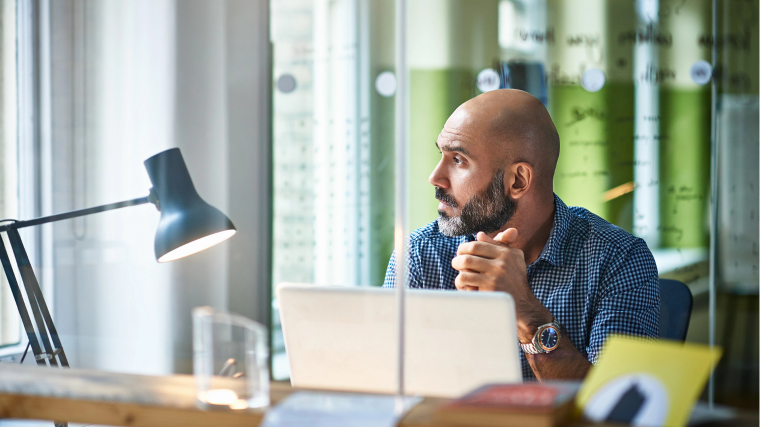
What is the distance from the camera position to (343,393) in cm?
81

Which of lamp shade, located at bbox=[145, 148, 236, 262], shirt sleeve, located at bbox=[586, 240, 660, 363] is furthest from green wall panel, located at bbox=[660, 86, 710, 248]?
lamp shade, located at bbox=[145, 148, 236, 262]

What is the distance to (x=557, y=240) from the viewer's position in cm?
154

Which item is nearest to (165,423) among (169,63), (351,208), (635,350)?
(635,350)

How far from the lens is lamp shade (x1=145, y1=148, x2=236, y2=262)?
1128 millimetres

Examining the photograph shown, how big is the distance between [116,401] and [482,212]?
1.00 meters

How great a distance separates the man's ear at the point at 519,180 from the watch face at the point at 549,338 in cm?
45

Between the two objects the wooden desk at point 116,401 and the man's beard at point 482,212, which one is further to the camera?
the man's beard at point 482,212

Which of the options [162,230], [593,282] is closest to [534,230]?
[593,282]

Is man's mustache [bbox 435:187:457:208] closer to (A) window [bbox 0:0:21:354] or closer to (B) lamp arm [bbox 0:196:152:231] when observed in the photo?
(B) lamp arm [bbox 0:196:152:231]

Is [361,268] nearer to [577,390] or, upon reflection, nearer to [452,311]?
[452,311]

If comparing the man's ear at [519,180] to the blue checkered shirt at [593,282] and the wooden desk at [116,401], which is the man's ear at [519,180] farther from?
the wooden desk at [116,401]

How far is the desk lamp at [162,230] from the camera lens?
1.14 metres

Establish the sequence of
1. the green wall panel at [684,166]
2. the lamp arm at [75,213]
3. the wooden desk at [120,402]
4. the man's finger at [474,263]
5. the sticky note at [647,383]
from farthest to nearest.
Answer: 1. the green wall panel at [684,166]
2. the lamp arm at [75,213]
3. the man's finger at [474,263]
4. the wooden desk at [120,402]
5. the sticky note at [647,383]

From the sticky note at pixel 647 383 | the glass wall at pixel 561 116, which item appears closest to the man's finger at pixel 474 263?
the sticky note at pixel 647 383
